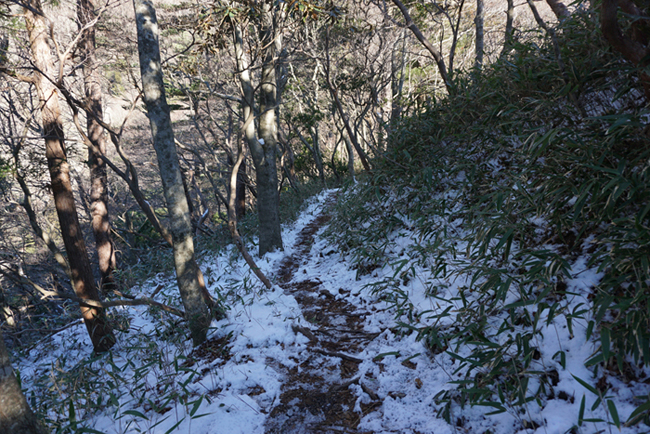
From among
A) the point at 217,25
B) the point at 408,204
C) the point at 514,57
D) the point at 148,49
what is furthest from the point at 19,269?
the point at 514,57

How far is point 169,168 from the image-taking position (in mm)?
3529

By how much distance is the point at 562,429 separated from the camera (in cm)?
159

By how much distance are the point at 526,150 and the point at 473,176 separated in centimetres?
75

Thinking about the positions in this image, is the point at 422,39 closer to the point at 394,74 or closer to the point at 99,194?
the point at 394,74

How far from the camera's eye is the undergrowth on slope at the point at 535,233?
1.80 metres

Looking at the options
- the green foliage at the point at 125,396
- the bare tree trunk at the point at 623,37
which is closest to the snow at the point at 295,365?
the green foliage at the point at 125,396

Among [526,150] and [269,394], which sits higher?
[526,150]

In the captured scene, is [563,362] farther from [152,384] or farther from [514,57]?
[514,57]

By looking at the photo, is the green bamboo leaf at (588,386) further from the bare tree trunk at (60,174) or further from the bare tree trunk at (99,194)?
the bare tree trunk at (99,194)

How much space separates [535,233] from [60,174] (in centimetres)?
633

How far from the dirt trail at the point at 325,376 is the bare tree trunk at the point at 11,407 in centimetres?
133

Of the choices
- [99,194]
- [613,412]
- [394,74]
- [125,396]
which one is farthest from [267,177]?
[394,74]

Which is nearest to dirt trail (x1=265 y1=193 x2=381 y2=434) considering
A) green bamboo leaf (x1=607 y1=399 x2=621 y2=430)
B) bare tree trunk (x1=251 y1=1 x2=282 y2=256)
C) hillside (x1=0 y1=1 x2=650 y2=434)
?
hillside (x1=0 y1=1 x2=650 y2=434)

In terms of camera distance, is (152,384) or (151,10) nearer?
(152,384)
